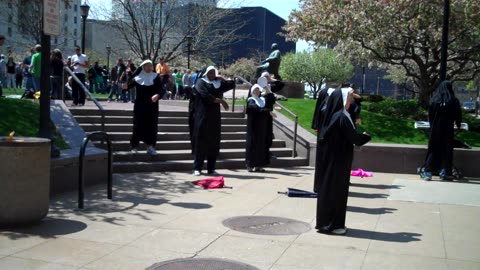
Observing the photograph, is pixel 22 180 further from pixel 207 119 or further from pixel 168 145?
pixel 168 145

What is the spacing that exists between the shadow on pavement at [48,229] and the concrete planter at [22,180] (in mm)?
98

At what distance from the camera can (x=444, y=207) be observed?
8.48 meters

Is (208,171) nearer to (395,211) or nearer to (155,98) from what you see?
(155,98)

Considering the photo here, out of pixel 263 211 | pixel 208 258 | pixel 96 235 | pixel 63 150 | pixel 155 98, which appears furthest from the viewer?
pixel 155 98

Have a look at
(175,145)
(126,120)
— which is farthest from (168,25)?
(175,145)

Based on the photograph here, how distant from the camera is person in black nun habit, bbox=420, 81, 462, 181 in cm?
1114

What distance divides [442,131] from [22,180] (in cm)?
841

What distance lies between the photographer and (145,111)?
36.3 ft

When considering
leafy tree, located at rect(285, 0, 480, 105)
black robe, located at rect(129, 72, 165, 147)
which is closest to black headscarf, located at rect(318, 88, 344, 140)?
black robe, located at rect(129, 72, 165, 147)

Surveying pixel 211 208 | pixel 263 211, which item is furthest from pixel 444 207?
pixel 211 208

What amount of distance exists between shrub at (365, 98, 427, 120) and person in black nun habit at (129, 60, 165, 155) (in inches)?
328

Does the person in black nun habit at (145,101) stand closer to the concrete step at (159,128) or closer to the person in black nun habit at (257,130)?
the concrete step at (159,128)

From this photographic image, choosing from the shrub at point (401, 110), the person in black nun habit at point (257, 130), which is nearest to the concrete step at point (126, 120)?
the person in black nun habit at point (257, 130)

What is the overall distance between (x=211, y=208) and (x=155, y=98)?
Result: 3712 millimetres
